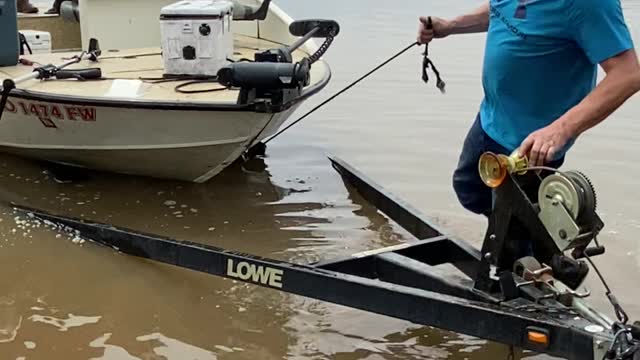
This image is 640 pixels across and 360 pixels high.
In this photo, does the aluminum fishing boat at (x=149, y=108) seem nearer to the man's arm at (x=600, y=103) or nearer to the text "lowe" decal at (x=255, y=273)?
the text "lowe" decal at (x=255, y=273)

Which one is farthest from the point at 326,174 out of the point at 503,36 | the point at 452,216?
the point at 503,36

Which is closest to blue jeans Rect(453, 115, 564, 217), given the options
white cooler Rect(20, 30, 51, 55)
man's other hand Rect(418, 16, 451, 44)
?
man's other hand Rect(418, 16, 451, 44)

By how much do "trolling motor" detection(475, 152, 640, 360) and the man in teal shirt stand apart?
0.10 metres

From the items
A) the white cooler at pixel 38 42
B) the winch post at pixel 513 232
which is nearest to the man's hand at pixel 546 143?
the winch post at pixel 513 232

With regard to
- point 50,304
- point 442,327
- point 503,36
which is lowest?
point 50,304

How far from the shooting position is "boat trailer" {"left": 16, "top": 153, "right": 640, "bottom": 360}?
2527 millimetres

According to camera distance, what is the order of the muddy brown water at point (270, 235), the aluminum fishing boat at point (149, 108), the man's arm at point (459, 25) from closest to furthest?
the muddy brown water at point (270, 235)
the man's arm at point (459, 25)
the aluminum fishing boat at point (149, 108)

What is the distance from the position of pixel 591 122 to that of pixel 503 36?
1.71 feet

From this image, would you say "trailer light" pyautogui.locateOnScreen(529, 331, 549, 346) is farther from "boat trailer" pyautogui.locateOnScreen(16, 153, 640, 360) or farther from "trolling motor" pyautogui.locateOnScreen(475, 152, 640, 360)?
"trolling motor" pyautogui.locateOnScreen(475, 152, 640, 360)

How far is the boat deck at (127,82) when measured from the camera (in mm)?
4426

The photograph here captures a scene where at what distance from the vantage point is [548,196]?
8.63 feet

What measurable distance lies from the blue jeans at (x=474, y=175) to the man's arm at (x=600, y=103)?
0.60m

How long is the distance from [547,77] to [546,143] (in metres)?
0.39

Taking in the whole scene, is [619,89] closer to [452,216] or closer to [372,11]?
[452,216]
